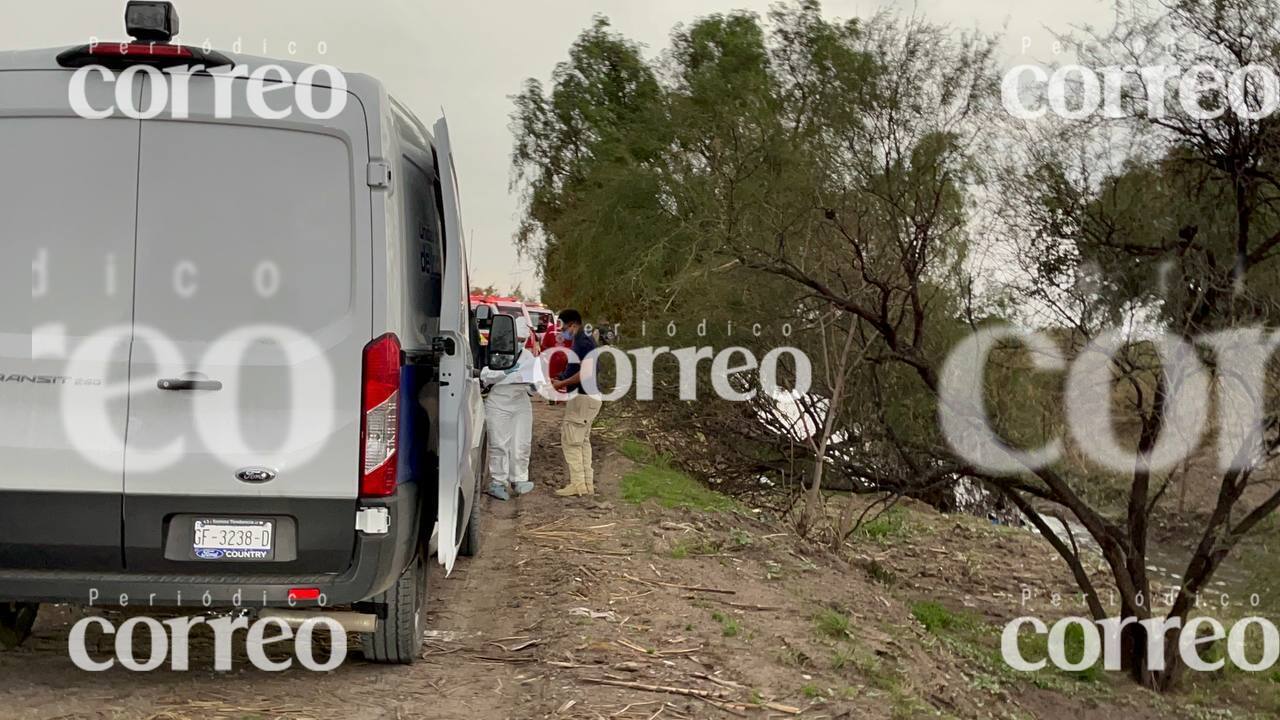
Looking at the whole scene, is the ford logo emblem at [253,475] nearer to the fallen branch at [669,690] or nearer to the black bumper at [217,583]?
the black bumper at [217,583]

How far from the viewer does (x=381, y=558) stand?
5.46 metres

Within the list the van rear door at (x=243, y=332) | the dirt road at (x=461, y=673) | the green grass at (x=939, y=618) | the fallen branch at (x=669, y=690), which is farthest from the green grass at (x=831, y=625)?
the green grass at (x=939, y=618)

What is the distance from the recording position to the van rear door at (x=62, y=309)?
16.9ft

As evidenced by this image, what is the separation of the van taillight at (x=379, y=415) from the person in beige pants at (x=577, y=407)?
6.37 meters

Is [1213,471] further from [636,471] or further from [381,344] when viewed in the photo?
[381,344]

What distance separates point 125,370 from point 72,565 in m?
0.87

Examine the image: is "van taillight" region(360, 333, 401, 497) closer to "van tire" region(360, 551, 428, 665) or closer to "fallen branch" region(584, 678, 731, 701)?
"van tire" region(360, 551, 428, 665)

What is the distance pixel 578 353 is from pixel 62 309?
6.89m

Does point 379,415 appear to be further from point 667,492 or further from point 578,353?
point 667,492

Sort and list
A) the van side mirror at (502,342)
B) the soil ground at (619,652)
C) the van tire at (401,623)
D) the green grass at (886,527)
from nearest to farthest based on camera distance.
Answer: the soil ground at (619,652) < the van tire at (401,623) < the van side mirror at (502,342) < the green grass at (886,527)

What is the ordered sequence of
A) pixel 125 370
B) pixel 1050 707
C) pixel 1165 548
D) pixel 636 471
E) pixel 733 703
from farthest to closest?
pixel 1165 548
pixel 636 471
pixel 1050 707
pixel 733 703
pixel 125 370

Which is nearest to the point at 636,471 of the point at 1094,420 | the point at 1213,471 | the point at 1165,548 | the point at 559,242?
the point at 1094,420

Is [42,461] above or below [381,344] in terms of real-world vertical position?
below

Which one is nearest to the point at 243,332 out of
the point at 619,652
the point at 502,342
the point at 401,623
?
the point at 401,623
